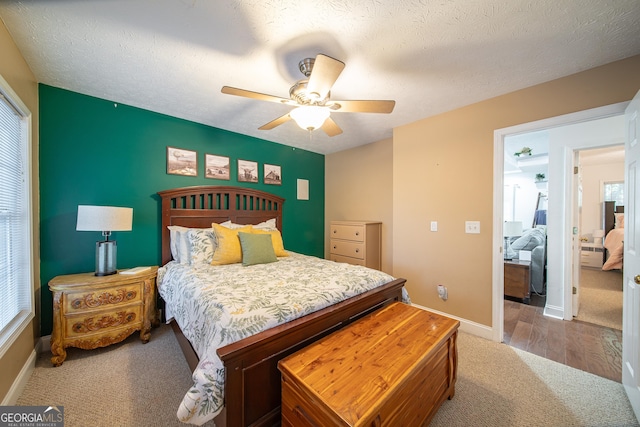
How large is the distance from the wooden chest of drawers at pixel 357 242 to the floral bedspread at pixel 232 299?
1155 mm

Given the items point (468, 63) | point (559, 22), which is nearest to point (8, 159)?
point (468, 63)

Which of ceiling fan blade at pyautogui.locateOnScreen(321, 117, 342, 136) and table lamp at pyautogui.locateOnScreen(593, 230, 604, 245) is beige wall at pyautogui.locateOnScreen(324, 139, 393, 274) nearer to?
ceiling fan blade at pyautogui.locateOnScreen(321, 117, 342, 136)

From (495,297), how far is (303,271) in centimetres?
199

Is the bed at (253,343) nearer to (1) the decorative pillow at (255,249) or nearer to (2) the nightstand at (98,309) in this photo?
(1) the decorative pillow at (255,249)

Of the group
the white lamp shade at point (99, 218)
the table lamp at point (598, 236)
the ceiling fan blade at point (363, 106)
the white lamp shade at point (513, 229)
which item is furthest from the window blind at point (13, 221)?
the table lamp at point (598, 236)

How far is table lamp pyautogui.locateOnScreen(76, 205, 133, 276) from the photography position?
2.05 metres

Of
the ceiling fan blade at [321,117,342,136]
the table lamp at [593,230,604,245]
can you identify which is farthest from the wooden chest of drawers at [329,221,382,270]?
the table lamp at [593,230,604,245]

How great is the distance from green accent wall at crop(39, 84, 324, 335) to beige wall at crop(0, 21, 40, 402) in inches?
3.8

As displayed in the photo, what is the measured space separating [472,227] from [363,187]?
6.22ft

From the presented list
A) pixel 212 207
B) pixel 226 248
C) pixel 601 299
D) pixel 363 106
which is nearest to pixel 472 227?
pixel 363 106

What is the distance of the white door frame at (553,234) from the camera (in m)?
2.39

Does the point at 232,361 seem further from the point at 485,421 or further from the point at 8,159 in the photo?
the point at 8,159

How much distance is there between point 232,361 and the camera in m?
1.13

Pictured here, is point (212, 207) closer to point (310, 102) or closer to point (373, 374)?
point (310, 102)
